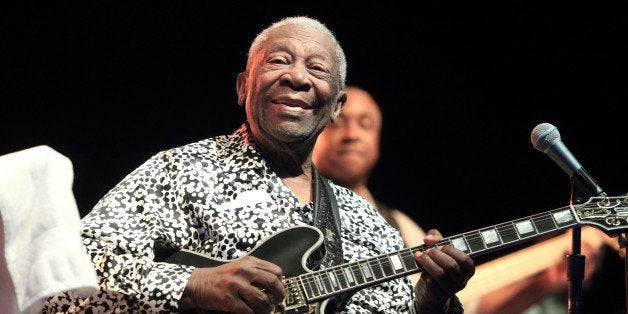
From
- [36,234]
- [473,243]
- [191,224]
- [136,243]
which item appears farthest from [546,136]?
[36,234]

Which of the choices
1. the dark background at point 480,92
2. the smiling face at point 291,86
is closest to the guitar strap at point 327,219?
the smiling face at point 291,86

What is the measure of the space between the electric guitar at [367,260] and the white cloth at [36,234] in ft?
3.84

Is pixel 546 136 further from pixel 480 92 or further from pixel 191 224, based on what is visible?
pixel 480 92

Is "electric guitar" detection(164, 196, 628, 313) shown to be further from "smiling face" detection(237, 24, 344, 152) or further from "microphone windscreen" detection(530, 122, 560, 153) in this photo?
"smiling face" detection(237, 24, 344, 152)

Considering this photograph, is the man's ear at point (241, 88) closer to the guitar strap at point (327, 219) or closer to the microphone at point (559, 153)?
the guitar strap at point (327, 219)

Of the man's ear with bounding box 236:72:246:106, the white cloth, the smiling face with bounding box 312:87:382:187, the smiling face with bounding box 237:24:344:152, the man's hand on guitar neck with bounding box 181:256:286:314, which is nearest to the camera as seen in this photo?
the white cloth

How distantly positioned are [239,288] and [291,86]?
1.07 m

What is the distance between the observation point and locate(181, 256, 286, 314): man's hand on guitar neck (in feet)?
7.80

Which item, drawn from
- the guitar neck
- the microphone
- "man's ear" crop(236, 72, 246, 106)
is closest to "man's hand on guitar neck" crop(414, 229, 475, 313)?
the guitar neck

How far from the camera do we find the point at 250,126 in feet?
10.8

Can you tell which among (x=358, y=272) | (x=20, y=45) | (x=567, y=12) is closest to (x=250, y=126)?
(x=358, y=272)

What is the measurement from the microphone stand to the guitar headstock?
24 mm

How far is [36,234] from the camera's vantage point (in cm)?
141

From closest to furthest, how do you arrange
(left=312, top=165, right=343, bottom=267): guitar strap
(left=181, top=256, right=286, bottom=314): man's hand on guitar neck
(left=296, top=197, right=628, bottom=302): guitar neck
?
(left=181, top=256, right=286, bottom=314): man's hand on guitar neck, (left=296, top=197, right=628, bottom=302): guitar neck, (left=312, top=165, right=343, bottom=267): guitar strap
